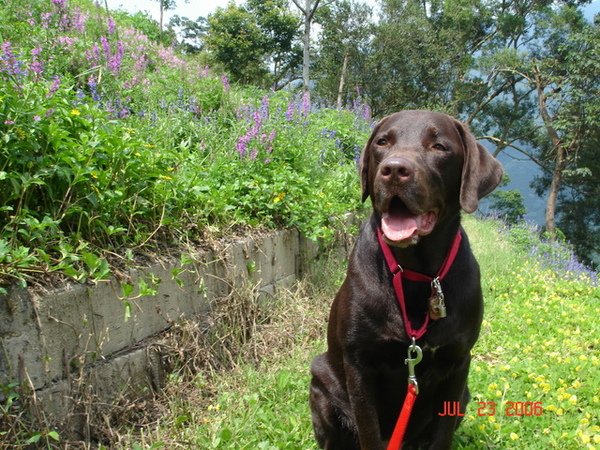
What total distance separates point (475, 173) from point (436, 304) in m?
0.58

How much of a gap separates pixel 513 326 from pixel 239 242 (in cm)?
251

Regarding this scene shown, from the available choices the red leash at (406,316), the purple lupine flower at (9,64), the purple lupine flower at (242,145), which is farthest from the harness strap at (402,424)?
the purple lupine flower at (242,145)

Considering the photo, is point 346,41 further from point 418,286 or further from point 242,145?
point 418,286

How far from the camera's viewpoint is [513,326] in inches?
179

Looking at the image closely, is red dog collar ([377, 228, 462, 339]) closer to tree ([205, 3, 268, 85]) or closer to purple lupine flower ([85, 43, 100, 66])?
purple lupine flower ([85, 43, 100, 66])

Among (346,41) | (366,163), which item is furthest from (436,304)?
(346,41)

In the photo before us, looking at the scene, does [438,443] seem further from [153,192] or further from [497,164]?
[153,192]

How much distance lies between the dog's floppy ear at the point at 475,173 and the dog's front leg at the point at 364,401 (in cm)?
82

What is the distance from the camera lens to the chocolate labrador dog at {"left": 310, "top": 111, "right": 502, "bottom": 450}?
2146mm

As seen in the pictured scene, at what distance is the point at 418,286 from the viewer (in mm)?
2271

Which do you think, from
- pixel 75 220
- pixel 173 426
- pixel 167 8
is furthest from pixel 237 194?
pixel 167 8

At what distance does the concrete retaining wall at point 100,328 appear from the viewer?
2.20 m

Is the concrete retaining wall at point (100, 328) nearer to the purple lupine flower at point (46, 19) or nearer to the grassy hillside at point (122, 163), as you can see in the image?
the grassy hillside at point (122, 163)

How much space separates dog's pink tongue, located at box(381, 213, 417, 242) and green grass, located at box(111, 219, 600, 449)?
48.0 inches
